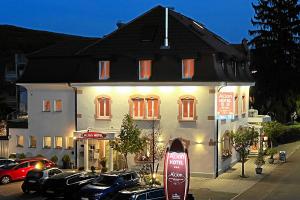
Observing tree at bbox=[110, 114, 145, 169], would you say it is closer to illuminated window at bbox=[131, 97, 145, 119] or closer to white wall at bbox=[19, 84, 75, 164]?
illuminated window at bbox=[131, 97, 145, 119]

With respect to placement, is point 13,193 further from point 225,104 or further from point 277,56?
point 277,56

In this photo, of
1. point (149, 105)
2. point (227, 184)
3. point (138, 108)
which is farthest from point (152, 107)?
point (227, 184)

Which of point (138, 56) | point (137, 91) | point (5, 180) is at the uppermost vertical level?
point (138, 56)

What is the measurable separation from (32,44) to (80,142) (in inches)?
6175

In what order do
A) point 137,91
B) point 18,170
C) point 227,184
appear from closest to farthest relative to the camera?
1. point 227,184
2. point 18,170
3. point 137,91

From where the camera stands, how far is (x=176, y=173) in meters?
16.6

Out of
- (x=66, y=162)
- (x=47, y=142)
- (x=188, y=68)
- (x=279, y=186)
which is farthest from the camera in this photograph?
(x=47, y=142)

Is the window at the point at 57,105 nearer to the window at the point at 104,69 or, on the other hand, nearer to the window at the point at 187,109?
the window at the point at 104,69

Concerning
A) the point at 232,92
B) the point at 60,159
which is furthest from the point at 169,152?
the point at 60,159

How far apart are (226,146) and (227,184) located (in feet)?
21.5

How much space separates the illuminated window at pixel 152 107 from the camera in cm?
3938

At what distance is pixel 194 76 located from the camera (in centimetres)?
3784

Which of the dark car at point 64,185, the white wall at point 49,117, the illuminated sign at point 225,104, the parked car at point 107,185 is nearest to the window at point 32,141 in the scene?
the white wall at point 49,117

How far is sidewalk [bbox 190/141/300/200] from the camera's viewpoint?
32125 mm
